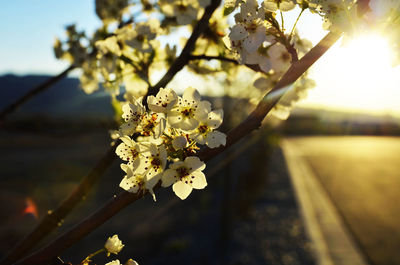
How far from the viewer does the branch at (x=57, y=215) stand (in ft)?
3.15

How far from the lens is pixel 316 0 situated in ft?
2.72

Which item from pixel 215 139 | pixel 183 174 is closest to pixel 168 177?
pixel 183 174

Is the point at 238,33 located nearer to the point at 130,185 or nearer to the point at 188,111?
the point at 188,111

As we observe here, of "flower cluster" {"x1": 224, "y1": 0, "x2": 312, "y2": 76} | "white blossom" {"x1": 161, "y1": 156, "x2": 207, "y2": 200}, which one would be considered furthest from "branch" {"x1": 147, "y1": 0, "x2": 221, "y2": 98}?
"white blossom" {"x1": 161, "y1": 156, "x2": 207, "y2": 200}

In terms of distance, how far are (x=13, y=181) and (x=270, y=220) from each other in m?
7.19

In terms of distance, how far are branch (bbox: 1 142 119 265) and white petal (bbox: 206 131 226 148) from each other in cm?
35

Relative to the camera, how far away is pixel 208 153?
77cm

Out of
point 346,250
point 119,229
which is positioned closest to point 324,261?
point 346,250

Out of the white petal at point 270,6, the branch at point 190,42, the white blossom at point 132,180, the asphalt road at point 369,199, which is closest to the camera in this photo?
the white blossom at point 132,180

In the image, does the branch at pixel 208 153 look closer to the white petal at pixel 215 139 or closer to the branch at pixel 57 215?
the white petal at pixel 215 139

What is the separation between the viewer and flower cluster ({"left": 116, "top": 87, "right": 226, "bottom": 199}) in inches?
29.7

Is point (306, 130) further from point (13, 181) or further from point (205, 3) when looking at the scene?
point (205, 3)

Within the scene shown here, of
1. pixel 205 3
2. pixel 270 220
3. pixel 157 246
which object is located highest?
pixel 270 220

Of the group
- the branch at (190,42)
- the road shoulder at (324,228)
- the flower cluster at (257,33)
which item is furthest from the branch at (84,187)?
the road shoulder at (324,228)
